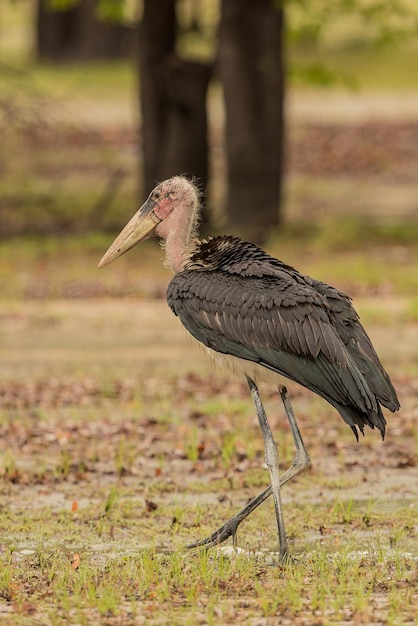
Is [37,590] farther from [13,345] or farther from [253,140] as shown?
[253,140]

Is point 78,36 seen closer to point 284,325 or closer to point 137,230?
point 137,230

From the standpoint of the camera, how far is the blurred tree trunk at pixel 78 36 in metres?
42.2

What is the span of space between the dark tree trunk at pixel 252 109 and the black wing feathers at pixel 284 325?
436 inches

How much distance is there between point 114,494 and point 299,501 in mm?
999

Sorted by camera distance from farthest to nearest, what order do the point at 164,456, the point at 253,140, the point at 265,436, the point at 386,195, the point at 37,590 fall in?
1. the point at 386,195
2. the point at 253,140
3. the point at 164,456
4. the point at 265,436
5. the point at 37,590

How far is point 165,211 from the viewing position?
287 inches

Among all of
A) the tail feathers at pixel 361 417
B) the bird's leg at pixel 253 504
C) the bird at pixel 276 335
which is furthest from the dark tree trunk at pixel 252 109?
the tail feathers at pixel 361 417

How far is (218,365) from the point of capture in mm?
6941

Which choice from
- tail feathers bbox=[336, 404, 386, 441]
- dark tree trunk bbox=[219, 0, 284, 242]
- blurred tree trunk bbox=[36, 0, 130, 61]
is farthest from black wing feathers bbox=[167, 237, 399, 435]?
blurred tree trunk bbox=[36, 0, 130, 61]

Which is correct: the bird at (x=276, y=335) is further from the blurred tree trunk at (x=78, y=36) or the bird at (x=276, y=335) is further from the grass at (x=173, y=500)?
the blurred tree trunk at (x=78, y=36)

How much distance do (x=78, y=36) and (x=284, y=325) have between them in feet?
123

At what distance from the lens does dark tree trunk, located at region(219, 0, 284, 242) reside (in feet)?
58.1

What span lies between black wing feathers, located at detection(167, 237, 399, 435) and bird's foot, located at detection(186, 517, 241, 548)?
0.73 metres

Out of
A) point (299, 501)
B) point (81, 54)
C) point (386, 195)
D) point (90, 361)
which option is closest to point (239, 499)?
point (299, 501)
